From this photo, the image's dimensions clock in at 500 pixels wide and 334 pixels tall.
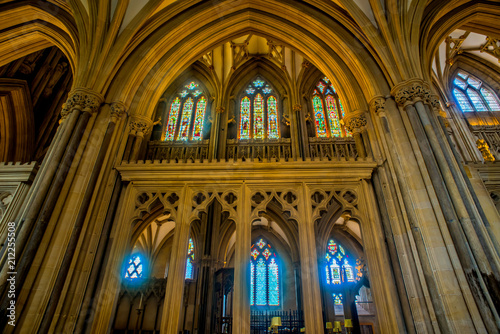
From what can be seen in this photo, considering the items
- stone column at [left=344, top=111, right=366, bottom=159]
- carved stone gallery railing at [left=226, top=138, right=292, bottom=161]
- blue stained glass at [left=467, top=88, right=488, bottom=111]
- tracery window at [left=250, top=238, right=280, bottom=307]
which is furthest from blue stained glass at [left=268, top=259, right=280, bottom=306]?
blue stained glass at [left=467, top=88, right=488, bottom=111]

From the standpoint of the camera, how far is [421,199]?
443cm

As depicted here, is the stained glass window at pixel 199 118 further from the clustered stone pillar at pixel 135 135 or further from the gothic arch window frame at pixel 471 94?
the gothic arch window frame at pixel 471 94

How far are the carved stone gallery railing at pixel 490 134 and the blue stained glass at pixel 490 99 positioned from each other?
1.46 m

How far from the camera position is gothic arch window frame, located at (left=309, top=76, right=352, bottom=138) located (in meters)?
11.3

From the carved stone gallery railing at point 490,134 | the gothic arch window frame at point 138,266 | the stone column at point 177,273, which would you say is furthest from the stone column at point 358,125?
the gothic arch window frame at point 138,266

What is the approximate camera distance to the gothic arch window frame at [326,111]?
1130 centimetres

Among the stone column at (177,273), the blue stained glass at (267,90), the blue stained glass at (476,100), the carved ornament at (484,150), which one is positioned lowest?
Result: the stone column at (177,273)

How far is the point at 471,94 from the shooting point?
12.6m

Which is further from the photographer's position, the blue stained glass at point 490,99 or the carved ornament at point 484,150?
the blue stained glass at point 490,99

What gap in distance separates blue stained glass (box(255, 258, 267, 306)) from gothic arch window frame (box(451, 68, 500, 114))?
10.7 meters

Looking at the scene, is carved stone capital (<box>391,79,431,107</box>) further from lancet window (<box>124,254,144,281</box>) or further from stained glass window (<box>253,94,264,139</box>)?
lancet window (<box>124,254,144,281</box>)

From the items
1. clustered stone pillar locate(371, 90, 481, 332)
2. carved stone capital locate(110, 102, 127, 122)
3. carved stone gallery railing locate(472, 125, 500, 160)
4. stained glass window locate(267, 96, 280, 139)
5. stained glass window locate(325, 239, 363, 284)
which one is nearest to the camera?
clustered stone pillar locate(371, 90, 481, 332)

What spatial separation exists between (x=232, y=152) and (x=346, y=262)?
7338 mm

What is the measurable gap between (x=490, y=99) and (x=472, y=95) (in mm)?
743
